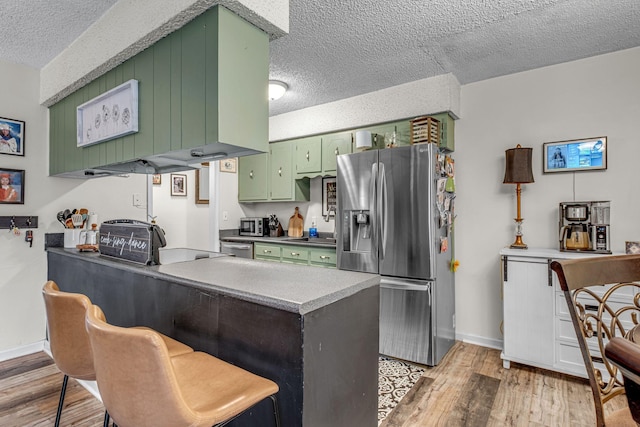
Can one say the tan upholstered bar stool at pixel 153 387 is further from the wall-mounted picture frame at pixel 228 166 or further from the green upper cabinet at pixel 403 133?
the wall-mounted picture frame at pixel 228 166

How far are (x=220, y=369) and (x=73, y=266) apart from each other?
1937 mm

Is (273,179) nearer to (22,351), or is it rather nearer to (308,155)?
(308,155)

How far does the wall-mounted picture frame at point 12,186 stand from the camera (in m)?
2.68

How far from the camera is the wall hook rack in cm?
268

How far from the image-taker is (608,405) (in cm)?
219

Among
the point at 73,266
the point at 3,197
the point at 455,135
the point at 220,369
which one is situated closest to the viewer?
the point at 220,369

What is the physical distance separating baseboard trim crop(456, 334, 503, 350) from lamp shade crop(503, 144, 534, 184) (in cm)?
148

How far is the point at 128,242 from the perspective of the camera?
1972 millimetres

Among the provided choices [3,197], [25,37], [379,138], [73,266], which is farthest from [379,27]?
[3,197]

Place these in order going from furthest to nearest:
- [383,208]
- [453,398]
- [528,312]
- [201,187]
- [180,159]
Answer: [201,187] → [383,208] → [528,312] → [453,398] → [180,159]

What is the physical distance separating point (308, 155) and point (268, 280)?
2786mm

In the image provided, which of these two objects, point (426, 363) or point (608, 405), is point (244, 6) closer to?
point (426, 363)

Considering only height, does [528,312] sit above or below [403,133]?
below

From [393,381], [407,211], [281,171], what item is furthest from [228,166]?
[393,381]
